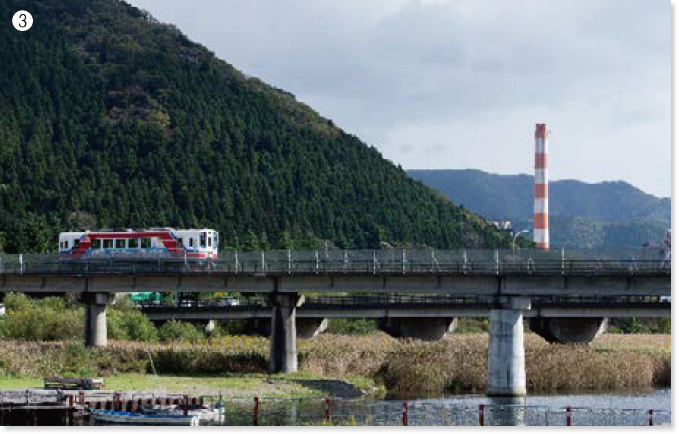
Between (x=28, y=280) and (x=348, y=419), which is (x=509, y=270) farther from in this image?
(x=28, y=280)

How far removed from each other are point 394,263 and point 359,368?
384 inches

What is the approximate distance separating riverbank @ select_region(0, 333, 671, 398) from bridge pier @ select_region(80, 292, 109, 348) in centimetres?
467

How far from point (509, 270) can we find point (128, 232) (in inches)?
1568

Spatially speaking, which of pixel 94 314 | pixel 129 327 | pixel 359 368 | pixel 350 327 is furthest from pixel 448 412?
pixel 350 327

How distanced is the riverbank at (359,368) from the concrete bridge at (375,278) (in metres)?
4.08

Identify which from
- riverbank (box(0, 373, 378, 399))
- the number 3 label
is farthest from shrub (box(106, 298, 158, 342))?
the number 3 label

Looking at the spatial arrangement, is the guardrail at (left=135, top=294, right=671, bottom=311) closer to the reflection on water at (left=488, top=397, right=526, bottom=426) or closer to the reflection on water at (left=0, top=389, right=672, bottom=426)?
the reflection on water at (left=488, top=397, right=526, bottom=426)

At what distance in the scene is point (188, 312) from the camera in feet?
501

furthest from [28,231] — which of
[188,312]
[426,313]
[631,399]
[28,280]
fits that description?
[631,399]

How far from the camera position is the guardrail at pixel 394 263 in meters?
90.6

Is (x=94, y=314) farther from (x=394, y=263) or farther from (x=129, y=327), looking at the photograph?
(x=394, y=263)

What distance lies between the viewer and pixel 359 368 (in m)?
102

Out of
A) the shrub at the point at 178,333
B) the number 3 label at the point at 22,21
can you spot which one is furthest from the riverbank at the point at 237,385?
the shrub at the point at 178,333

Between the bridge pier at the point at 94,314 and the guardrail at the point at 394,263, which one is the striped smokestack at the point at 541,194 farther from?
the bridge pier at the point at 94,314
